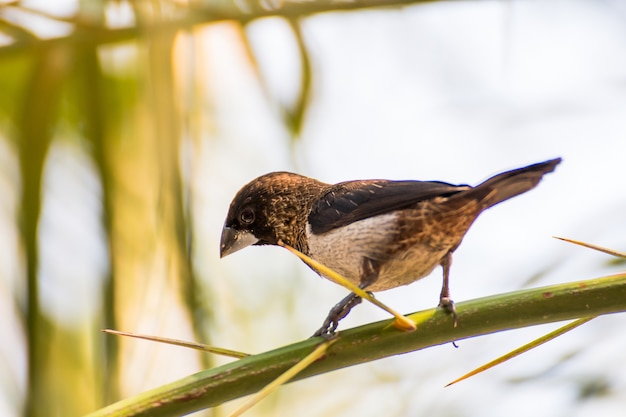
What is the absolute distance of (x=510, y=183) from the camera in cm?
193

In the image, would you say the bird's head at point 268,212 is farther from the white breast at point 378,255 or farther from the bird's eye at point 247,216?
the white breast at point 378,255

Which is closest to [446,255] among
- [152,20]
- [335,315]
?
[335,315]

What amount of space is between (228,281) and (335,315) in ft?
3.91

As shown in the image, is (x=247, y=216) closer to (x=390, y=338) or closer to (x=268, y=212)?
(x=268, y=212)

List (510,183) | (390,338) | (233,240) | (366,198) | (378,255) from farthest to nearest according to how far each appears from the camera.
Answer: (233,240)
(366,198)
(378,255)
(510,183)
(390,338)

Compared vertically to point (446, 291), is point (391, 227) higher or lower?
higher

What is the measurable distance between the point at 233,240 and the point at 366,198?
501mm

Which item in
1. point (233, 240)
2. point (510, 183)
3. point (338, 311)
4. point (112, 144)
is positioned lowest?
point (338, 311)

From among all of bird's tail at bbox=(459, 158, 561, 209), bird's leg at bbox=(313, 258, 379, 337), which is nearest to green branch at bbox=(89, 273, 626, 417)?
bird's leg at bbox=(313, 258, 379, 337)

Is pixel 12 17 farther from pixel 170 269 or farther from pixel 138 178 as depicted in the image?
pixel 170 269

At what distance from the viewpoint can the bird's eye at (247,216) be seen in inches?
106

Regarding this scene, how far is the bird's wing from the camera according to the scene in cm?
228

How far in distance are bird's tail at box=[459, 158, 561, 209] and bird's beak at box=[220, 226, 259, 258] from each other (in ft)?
2.70

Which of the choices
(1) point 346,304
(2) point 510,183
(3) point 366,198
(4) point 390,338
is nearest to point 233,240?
(3) point 366,198
